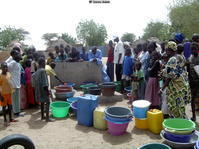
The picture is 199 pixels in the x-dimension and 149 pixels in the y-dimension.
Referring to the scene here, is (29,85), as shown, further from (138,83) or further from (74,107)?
(138,83)

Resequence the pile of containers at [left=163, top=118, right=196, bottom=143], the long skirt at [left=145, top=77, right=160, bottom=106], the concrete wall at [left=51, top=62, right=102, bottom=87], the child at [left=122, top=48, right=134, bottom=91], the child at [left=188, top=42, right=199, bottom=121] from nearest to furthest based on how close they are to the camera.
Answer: the pile of containers at [left=163, top=118, right=196, bottom=143]
the child at [left=188, top=42, right=199, bottom=121]
the long skirt at [left=145, top=77, right=160, bottom=106]
the child at [left=122, top=48, right=134, bottom=91]
the concrete wall at [left=51, top=62, right=102, bottom=87]

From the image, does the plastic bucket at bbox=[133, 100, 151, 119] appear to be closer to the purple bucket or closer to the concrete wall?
the purple bucket

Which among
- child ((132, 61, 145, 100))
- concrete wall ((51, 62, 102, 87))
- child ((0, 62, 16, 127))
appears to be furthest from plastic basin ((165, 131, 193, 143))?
concrete wall ((51, 62, 102, 87))

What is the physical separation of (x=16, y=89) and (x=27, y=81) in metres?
0.96

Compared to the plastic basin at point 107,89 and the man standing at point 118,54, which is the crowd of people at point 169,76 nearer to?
the man standing at point 118,54

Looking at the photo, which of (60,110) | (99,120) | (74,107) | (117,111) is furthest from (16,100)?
(117,111)

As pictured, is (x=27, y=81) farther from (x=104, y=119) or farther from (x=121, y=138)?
(x=121, y=138)

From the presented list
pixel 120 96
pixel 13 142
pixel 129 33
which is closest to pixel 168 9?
pixel 120 96

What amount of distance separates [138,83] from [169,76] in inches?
100

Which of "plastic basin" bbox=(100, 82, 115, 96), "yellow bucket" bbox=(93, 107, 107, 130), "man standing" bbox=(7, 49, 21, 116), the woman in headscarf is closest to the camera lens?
the woman in headscarf

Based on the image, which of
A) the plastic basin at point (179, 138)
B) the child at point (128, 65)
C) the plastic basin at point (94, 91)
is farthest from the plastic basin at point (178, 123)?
the child at point (128, 65)

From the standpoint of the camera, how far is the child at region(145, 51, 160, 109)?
19.2 ft

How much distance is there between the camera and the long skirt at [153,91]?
5955mm

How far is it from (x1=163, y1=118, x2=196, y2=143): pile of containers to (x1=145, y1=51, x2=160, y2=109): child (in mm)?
1595
